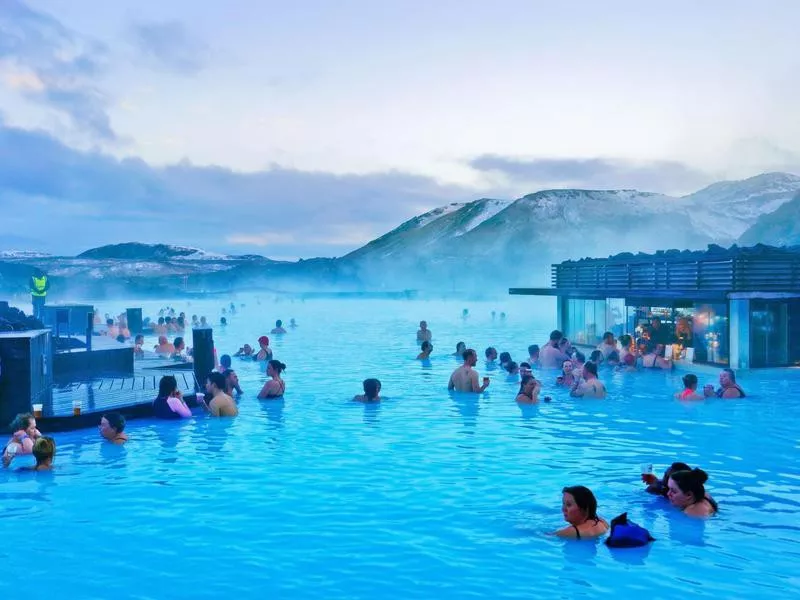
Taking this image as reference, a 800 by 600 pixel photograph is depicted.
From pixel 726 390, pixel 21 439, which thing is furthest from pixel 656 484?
pixel 21 439

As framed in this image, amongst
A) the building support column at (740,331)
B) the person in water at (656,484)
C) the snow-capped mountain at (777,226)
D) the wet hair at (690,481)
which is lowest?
the person in water at (656,484)

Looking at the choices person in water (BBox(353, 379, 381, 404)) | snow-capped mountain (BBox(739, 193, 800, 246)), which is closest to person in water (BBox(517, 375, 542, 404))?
person in water (BBox(353, 379, 381, 404))

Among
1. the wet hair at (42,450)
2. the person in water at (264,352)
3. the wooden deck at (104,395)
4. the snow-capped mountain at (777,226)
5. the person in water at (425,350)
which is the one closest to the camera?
the wet hair at (42,450)

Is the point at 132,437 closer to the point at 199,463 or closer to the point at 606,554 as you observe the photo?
the point at 199,463

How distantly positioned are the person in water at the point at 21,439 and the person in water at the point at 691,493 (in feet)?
31.1

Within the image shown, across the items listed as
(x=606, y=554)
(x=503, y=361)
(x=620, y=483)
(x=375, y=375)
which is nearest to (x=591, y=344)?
(x=503, y=361)

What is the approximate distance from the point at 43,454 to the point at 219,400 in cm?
497

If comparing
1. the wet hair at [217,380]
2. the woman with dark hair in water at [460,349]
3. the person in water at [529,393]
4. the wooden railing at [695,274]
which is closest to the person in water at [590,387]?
the person in water at [529,393]

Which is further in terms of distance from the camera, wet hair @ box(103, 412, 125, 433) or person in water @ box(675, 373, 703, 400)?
person in water @ box(675, 373, 703, 400)

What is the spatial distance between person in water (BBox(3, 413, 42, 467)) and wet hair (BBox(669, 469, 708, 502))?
31.1ft

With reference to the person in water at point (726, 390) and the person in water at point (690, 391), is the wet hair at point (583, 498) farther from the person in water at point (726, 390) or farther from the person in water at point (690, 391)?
the person in water at point (726, 390)

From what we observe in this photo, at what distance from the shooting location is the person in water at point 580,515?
328 inches

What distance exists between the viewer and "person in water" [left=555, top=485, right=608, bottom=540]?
833 centimetres

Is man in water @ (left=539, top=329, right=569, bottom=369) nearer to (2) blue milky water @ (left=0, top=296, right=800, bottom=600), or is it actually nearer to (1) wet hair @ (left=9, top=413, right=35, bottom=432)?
(2) blue milky water @ (left=0, top=296, right=800, bottom=600)
